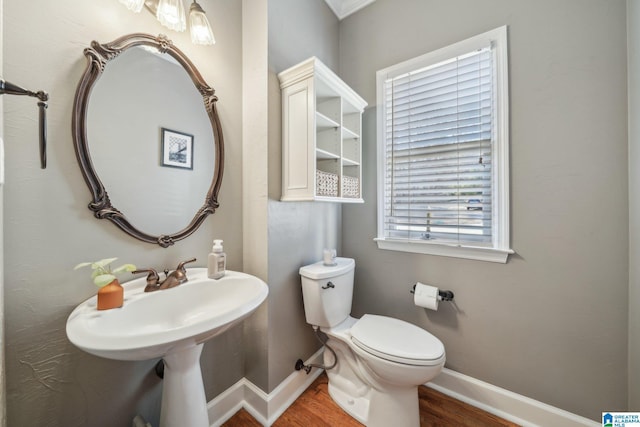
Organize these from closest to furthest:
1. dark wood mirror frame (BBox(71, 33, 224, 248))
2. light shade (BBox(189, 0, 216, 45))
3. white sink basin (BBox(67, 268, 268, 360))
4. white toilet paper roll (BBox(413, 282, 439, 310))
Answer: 1. white sink basin (BBox(67, 268, 268, 360))
2. dark wood mirror frame (BBox(71, 33, 224, 248))
3. light shade (BBox(189, 0, 216, 45))
4. white toilet paper roll (BBox(413, 282, 439, 310))

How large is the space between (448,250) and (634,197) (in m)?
0.77

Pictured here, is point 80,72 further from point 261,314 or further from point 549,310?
point 549,310

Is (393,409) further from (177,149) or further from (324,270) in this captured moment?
(177,149)

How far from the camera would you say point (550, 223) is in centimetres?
118

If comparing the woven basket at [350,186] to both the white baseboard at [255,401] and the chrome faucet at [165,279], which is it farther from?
the white baseboard at [255,401]

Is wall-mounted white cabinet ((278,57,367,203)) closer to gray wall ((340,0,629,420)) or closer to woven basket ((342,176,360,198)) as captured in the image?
woven basket ((342,176,360,198))

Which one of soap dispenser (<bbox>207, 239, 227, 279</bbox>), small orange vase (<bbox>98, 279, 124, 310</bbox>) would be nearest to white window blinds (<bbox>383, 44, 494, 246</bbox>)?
soap dispenser (<bbox>207, 239, 227, 279</bbox>)

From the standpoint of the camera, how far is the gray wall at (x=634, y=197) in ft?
3.14

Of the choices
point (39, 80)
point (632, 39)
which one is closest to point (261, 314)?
point (39, 80)

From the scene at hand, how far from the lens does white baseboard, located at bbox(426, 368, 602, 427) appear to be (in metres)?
1.16

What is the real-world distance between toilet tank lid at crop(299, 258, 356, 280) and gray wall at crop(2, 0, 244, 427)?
2.53 ft

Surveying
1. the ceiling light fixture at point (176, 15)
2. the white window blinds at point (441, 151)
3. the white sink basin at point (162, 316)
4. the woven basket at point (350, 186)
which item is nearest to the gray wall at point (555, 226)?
the white window blinds at point (441, 151)

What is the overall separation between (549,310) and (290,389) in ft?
4.84

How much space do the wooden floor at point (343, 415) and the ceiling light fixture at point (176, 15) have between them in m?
1.95
